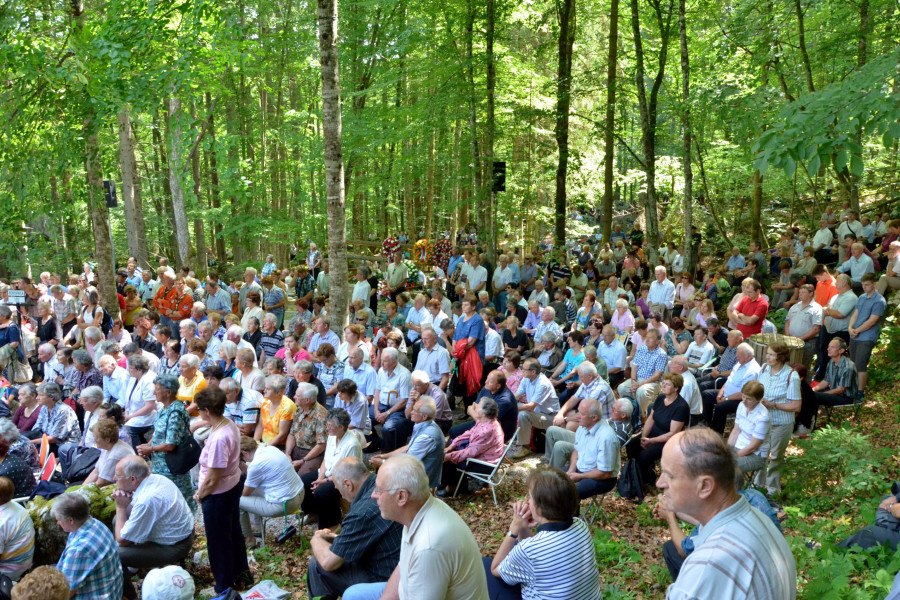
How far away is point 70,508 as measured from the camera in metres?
4.05

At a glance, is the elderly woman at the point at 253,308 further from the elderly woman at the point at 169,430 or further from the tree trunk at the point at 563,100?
the tree trunk at the point at 563,100

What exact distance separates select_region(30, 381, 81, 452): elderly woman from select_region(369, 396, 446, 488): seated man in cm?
334

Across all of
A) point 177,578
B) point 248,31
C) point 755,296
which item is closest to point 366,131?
point 248,31

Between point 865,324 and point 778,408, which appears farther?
point 865,324

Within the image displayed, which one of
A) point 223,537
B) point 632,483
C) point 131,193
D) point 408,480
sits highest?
point 131,193

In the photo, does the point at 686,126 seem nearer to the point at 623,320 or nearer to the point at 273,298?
the point at 623,320

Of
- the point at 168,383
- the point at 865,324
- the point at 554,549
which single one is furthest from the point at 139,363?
the point at 865,324

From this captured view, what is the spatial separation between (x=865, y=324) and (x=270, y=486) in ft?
23.3

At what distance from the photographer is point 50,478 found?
6.12 meters

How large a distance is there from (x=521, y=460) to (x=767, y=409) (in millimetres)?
2670

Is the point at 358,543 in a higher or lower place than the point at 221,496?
higher

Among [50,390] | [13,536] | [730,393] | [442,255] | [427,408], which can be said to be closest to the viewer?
[13,536]

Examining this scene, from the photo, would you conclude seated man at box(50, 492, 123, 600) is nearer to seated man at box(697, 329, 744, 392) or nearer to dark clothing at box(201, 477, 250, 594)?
dark clothing at box(201, 477, 250, 594)

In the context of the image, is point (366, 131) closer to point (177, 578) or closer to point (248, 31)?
point (248, 31)
